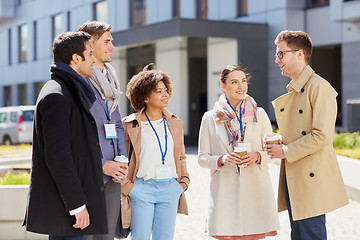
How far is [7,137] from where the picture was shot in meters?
21.6

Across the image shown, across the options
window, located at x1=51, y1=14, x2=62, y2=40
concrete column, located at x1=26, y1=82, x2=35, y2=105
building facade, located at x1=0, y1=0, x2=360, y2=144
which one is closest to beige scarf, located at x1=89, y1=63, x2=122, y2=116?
building facade, located at x1=0, y1=0, x2=360, y2=144

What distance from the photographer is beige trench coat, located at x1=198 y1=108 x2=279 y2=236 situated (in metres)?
5.04

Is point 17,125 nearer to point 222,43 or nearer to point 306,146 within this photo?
point 222,43

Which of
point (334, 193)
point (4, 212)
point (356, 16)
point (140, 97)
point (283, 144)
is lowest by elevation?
point (4, 212)

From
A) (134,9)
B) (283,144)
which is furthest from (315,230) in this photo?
(134,9)

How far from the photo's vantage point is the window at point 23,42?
39.4 metres

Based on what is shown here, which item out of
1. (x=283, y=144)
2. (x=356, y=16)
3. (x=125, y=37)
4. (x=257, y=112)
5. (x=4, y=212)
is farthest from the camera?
(x=125, y=37)

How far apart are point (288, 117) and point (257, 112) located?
0.47 meters

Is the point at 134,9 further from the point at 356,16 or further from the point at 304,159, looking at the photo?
the point at 304,159

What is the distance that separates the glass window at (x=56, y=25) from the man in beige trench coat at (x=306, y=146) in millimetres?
32395

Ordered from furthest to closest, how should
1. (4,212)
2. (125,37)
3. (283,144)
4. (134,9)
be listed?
(134,9) < (125,37) < (4,212) < (283,144)

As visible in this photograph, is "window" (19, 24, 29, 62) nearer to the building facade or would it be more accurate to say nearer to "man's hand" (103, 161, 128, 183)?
the building facade

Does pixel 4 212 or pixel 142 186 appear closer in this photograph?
pixel 142 186

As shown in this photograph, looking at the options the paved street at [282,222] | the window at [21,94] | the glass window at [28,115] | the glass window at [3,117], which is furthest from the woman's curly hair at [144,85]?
the window at [21,94]
